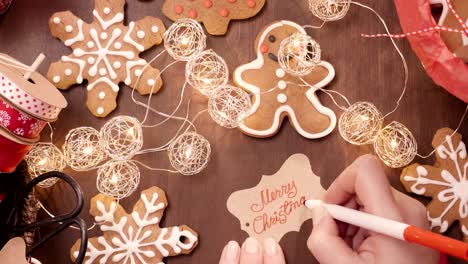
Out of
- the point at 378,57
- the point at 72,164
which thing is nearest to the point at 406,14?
the point at 378,57

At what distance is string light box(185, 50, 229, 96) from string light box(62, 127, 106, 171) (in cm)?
22

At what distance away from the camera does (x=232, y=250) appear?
1033mm

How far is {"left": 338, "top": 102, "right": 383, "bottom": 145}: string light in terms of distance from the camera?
3.35 feet

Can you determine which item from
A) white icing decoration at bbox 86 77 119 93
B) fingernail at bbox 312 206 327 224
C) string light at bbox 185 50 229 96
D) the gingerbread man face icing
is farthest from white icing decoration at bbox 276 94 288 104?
white icing decoration at bbox 86 77 119 93

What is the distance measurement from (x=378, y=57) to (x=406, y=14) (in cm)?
13

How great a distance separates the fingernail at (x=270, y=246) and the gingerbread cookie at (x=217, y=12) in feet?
1.42

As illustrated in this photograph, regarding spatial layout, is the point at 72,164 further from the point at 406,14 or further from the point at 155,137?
the point at 406,14

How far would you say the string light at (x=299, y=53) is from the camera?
1016 millimetres

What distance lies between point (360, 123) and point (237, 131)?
0.24m

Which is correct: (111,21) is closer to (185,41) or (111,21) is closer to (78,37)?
(78,37)

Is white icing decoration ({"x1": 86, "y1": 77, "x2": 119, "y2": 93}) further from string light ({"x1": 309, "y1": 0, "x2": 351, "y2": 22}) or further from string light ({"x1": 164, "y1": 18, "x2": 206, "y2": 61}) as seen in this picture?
string light ({"x1": 309, "y1": 0, "x2": 351, "y2": 22})

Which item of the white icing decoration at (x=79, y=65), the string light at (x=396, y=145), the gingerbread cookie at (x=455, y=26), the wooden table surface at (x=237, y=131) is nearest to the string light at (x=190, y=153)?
the wooden table surface at (x=237, y=131)

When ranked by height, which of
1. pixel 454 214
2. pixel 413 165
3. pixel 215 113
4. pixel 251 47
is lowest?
pixel 454 214

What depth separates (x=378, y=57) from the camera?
1093mm
